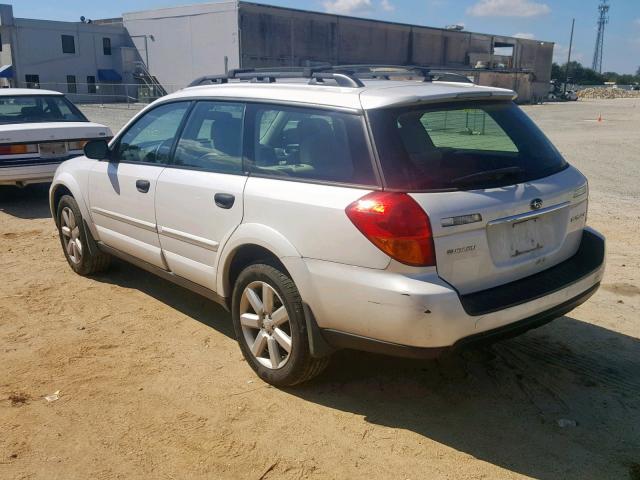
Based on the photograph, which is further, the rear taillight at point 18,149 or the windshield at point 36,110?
the windshield at point 36,110

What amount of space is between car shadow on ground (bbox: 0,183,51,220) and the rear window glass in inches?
232

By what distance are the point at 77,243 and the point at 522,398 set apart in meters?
4.15

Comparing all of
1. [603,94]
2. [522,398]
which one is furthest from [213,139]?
[603,94]

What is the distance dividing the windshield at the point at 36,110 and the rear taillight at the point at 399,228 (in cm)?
779

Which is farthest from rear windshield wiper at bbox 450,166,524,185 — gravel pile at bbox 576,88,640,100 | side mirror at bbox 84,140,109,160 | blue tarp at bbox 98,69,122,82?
gravel pile at bbox 576,88,640,100

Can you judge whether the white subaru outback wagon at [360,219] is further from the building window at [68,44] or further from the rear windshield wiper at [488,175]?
the building window at [68,44]

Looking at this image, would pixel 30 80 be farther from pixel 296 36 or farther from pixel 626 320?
pixel 626 320

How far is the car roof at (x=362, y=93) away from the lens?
336 cm

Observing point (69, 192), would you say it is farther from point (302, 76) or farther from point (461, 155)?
point (461, 155)

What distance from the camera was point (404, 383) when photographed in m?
3.88

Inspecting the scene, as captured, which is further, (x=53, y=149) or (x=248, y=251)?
(x=53, y=149)

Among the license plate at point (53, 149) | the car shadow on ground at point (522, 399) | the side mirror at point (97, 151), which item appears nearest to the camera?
the car shadow on ground at point (522, 399)

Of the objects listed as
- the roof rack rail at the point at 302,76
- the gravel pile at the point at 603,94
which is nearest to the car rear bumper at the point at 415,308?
the roof rack rail at the point at 302,76

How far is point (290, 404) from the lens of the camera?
3.64 metres
